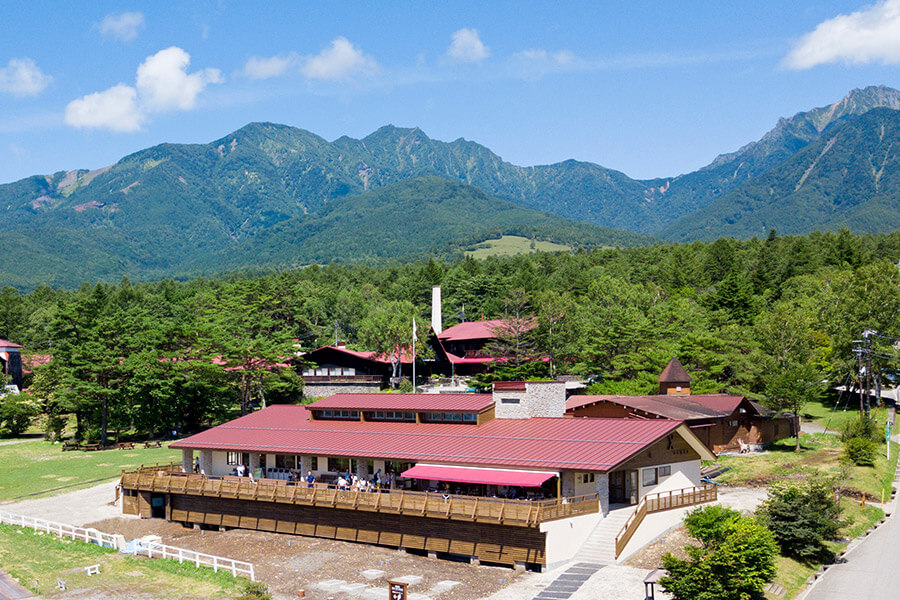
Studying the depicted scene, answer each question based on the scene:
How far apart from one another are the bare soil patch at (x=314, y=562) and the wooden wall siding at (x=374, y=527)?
0.47m

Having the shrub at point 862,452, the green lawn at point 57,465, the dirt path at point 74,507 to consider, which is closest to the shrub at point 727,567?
the shrub at point 862,452

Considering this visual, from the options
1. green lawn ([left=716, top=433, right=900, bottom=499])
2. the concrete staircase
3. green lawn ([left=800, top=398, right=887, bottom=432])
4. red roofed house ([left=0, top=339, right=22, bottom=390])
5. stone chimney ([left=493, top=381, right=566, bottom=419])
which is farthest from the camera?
red roofed house ([left=0, top=339, right=22, bottom=390])

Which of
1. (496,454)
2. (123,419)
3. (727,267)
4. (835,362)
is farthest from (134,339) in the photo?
(727,267)

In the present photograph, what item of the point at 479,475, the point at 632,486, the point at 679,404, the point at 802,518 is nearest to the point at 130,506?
the point at 479,475

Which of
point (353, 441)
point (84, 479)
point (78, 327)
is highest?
point (78, 327)

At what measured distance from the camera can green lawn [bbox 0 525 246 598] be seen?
3084 centimetres

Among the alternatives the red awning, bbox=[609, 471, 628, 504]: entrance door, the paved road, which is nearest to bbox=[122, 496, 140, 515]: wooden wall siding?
the red awning

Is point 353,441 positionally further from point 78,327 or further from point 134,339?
point 78,327

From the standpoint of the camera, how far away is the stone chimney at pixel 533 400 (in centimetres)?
4262

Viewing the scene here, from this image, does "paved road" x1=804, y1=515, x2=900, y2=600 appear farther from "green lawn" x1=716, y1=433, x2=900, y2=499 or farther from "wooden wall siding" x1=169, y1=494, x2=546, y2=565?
"wooden wall siding" x1=169, y1=494, x2=546, y2=565

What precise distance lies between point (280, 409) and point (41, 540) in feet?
58.8

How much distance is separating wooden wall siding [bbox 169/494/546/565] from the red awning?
5.98 ft

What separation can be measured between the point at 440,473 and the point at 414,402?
9.29 m

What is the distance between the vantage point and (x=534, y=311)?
287ft
